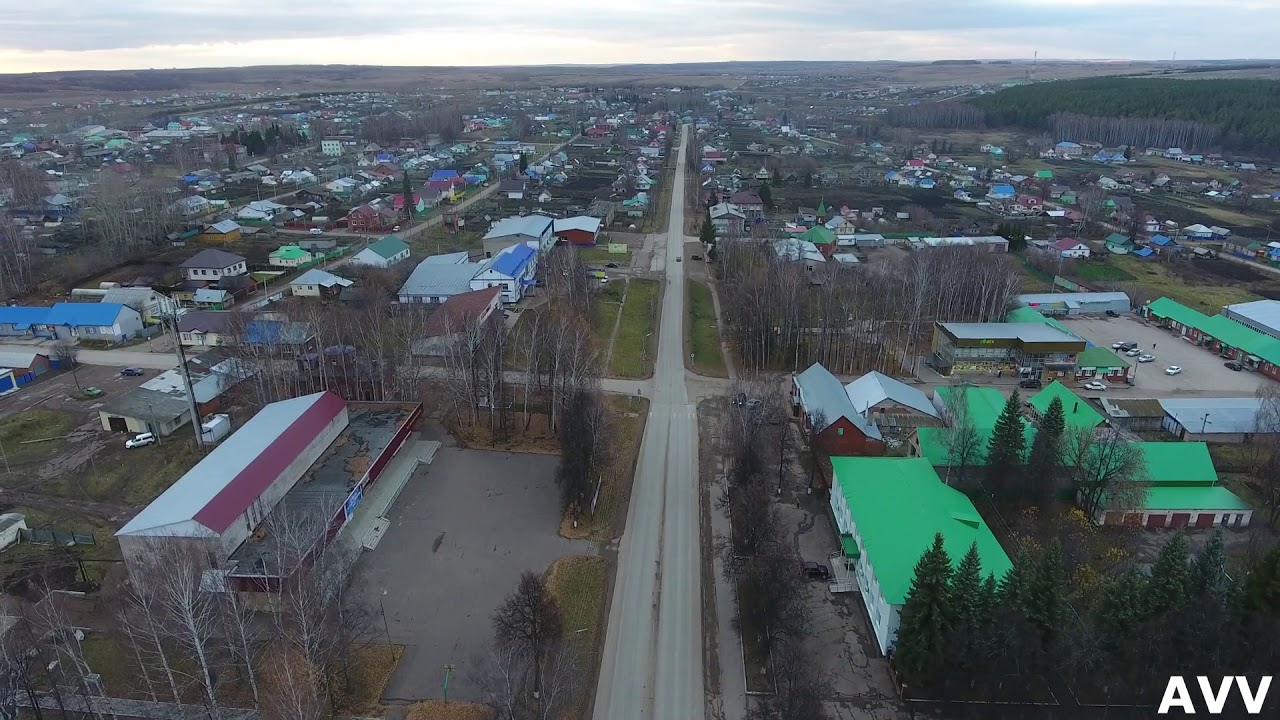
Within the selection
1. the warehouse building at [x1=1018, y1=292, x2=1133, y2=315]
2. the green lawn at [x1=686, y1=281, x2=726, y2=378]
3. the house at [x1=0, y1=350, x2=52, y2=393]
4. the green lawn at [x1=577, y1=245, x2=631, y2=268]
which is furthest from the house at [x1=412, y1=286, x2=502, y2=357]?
the warehouse building at [x1=1018, y1=292, x2=1133, y2=315]

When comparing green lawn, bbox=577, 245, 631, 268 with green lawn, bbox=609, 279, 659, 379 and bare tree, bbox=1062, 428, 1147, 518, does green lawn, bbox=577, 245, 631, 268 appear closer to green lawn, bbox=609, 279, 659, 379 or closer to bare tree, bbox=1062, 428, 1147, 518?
green lawn, bbox=609, 279, 659, 379

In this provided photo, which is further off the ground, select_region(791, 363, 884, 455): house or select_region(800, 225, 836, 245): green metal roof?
select_region(800, 225, 836, 245): green metal roof

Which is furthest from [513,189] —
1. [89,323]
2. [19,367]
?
[19,367]

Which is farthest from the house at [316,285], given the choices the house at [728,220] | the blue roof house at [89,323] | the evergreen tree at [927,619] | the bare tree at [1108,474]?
the bare tree at [1108,474]

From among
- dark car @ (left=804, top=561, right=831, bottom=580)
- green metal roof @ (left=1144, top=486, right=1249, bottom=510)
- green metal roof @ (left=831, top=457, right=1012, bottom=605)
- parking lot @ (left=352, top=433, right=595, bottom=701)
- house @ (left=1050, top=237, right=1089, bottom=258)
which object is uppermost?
house @ (left=1050, top=237, right=1089, bottom=258)

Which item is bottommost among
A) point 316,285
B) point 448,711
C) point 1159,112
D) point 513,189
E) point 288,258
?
point 448,711

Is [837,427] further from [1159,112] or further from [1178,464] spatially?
[1159,112]

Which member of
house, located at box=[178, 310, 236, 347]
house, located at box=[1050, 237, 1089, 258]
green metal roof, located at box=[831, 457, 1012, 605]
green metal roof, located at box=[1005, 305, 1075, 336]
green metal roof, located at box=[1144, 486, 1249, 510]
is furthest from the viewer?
house, located at box=[1050, 237, 1089, 258]
